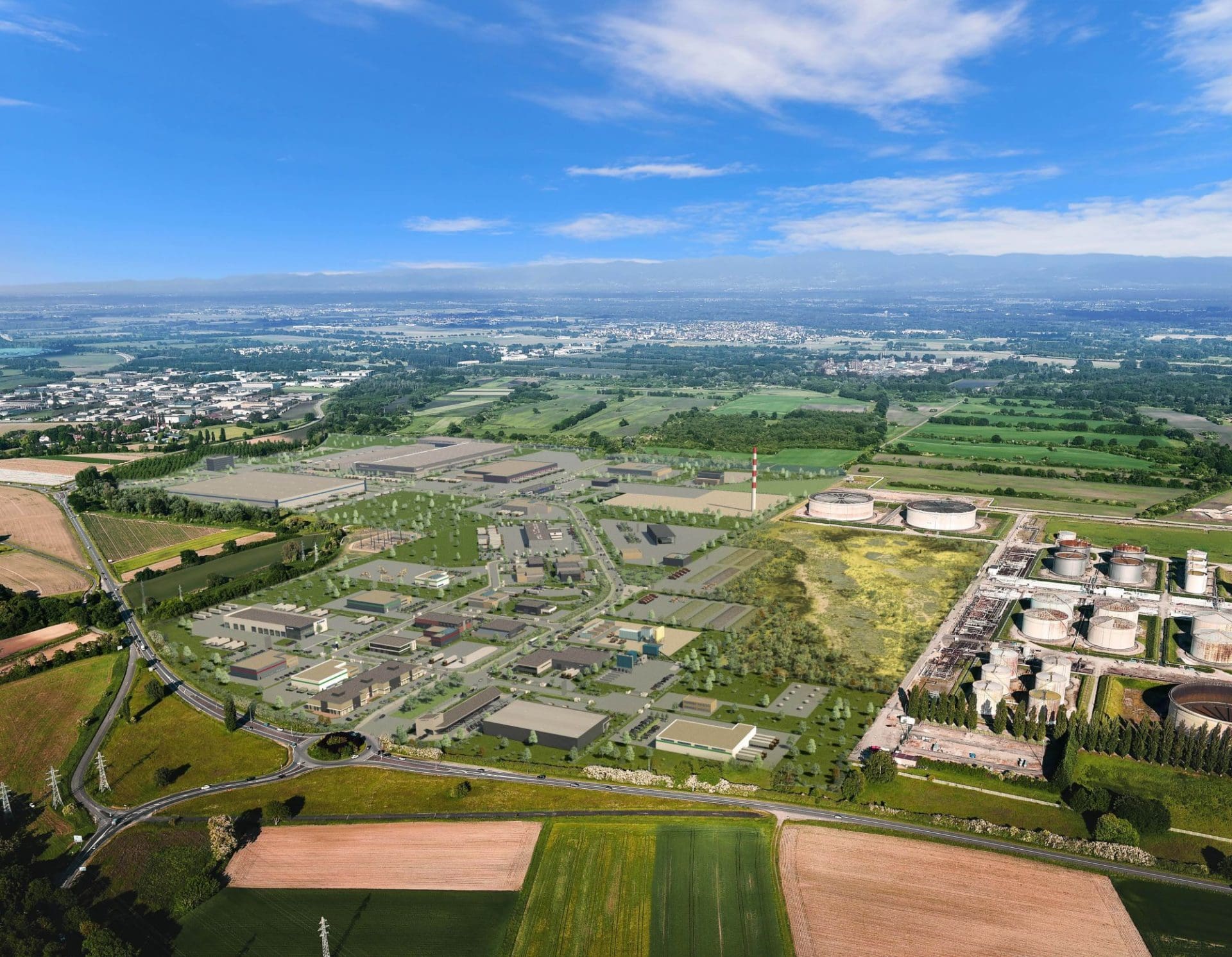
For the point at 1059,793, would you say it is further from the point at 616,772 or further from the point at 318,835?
the point at 318,835

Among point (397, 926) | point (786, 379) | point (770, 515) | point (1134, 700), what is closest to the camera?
point (397, 926)

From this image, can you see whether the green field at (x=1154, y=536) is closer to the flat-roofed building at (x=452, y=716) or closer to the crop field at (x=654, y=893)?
the flat-roofed building at (x=452, y=716)

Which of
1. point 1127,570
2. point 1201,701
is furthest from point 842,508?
point 1201,701

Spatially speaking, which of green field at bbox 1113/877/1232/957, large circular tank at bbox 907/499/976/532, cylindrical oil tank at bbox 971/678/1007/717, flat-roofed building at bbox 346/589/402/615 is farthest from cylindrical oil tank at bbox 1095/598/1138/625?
flat-roofed building at bbox 346/589/402/615

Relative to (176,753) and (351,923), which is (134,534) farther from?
(351,923)

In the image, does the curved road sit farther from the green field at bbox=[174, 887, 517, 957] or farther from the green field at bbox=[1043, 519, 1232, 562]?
the green field at bbox=[1043, 519, 1232, 562]

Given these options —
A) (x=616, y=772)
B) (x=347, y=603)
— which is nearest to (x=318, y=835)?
(x=616, y=772)
